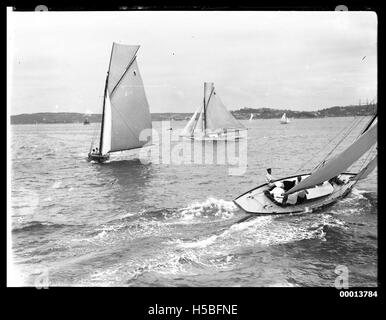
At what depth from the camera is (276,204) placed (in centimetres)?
880

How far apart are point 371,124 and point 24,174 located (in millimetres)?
6605

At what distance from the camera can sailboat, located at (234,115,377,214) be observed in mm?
7816

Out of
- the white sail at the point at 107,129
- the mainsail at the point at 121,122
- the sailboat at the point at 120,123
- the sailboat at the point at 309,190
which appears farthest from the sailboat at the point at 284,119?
the white sail at the point at 107,129

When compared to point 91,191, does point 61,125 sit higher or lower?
higher

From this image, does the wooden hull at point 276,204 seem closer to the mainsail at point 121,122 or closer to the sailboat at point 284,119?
the sailboat at point 284,119

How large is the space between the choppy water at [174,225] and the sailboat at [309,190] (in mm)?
249

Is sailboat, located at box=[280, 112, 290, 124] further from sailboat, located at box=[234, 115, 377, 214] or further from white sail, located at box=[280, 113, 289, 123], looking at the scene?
sailboat, located at box=[234, 115, 377, 214]

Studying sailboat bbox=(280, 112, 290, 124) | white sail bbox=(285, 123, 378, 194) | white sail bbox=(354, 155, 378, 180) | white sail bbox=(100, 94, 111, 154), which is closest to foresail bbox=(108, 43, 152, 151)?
white sail bbox=(100, 94, 111, 154)

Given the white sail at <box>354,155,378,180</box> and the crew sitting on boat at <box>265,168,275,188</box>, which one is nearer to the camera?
the white sail at <box>354,155,378,180</box>

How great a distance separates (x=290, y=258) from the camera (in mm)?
7426

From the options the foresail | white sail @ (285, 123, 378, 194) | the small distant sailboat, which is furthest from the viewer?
the foresail
